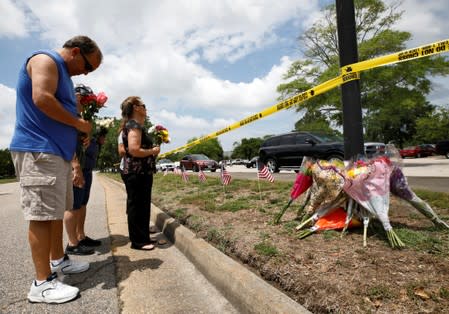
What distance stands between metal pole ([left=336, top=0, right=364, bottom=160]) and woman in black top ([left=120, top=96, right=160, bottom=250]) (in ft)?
7.42

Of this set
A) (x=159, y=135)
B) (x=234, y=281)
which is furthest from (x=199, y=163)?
(x=234, y=281)

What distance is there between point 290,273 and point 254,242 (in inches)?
29.7

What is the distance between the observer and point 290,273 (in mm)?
2295

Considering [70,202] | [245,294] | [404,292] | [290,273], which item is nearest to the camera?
[404,292]

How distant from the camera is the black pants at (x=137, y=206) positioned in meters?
3.80

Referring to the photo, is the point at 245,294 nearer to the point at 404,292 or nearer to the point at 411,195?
the point at 404,292

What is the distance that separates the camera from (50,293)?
2406mm

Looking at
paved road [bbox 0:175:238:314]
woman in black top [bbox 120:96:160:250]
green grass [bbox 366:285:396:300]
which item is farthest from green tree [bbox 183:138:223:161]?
green grass [bbox 366:285:396:300]

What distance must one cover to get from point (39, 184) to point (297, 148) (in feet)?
39.6

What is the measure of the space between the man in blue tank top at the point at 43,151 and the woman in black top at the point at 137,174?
114 centimetres

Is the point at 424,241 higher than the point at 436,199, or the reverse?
the point at 436,199

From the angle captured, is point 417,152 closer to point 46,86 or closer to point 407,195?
point 407,195

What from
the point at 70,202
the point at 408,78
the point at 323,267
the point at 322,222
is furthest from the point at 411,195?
the point at 408,78

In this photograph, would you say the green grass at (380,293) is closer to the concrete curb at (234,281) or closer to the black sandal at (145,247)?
the concrete curb at (234,281)
